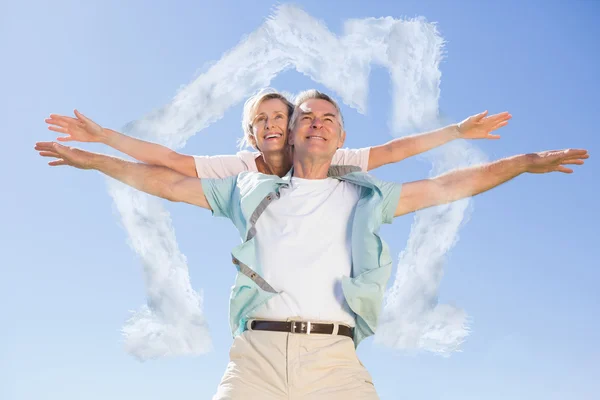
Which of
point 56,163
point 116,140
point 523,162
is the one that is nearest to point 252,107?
point 116,140

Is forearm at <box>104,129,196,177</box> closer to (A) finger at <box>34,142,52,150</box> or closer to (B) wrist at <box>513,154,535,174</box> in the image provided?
(A) finger at <box>34,142,52,150</box>

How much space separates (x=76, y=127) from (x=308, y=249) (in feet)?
10.1

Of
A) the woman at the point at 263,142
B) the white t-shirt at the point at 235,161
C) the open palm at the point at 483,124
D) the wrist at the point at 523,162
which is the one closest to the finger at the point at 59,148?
the woman at the point at 263,142

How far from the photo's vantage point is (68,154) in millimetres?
6941

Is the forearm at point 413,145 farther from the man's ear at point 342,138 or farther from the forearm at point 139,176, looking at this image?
the forearm at point 139,176

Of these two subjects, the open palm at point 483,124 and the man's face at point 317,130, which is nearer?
the man's face at point 317,130

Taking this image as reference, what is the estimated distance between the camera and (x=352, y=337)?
6.32 metres

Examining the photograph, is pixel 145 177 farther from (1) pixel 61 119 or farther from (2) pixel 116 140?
(2) pixel 116 140

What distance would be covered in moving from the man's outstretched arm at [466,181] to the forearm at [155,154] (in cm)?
345

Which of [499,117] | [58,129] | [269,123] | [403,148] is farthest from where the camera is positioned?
[403,148]

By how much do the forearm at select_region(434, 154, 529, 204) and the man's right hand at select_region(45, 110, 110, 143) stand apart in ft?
12.0

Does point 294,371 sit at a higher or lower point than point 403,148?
lower

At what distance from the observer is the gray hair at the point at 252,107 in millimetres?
8762

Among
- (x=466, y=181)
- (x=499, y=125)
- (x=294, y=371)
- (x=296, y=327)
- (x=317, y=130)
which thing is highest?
(x=499, y=125)
